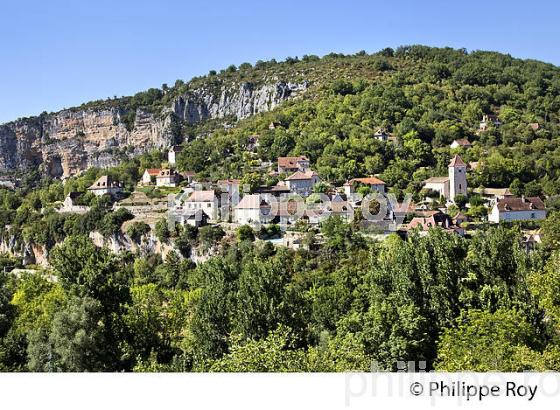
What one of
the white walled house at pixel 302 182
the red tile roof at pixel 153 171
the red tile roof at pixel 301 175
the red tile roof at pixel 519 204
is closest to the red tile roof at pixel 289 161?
the red tile roof at pixel 301 175

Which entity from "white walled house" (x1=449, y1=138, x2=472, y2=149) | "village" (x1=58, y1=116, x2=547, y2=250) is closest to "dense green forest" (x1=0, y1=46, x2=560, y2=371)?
"white walled house" (x1=449, y1=138, x2=472, y2=149)

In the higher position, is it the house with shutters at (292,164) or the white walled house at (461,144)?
the white walled house at (461,144)

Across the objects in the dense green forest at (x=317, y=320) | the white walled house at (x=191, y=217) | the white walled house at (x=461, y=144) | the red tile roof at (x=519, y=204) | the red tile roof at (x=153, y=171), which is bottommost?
the dense green forest at (x=317, y=320)

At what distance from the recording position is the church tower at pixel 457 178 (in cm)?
3509

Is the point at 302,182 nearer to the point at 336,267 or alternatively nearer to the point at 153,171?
Answer: the point at 336,267

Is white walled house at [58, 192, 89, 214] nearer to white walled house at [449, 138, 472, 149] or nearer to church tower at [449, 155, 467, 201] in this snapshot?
church tower at [449, 155, 467, 201]

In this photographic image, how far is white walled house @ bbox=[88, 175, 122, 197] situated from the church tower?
932 inches

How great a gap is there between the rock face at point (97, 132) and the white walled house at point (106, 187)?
28.4 metres

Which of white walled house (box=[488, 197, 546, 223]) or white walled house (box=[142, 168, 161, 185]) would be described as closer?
white walled house (box=[488, 197, 546, 223])

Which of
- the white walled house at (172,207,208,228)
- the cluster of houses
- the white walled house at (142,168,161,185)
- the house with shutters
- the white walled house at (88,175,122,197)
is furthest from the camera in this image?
the white walled house at (142,168,161,185)

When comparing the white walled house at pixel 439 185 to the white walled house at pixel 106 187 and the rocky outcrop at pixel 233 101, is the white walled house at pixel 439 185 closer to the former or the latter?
the white walled house at pixel 106 187

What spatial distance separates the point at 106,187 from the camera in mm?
42188

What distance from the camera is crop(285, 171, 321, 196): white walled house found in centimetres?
3681

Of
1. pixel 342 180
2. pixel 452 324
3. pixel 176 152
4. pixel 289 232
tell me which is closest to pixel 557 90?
pixel 342 180
